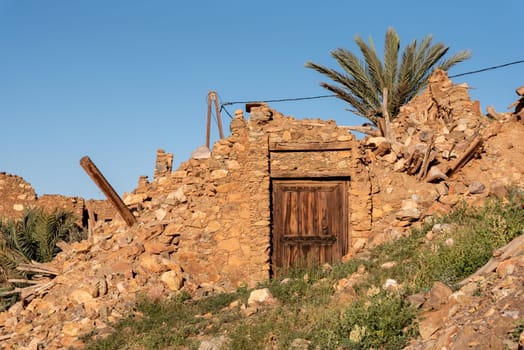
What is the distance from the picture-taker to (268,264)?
34.7ft

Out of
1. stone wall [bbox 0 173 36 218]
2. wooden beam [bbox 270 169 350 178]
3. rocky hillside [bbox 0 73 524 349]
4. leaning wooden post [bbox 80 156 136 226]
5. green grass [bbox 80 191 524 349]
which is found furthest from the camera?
stone wall [bbox 0 173 36 218]

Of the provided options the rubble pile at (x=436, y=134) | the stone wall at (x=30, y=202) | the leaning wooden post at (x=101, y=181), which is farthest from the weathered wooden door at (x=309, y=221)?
the stone wall at (x=30, y=202)

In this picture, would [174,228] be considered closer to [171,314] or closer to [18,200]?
[171,314]

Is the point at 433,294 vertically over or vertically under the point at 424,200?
under

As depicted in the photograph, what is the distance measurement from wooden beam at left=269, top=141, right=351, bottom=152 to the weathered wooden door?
57 cm

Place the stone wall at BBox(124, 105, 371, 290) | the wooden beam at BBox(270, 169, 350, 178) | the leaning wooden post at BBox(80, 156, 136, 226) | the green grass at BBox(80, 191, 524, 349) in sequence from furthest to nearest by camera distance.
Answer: the wooden beam at BBox(270, 169, 350, 178), the leaning wooden post at BBox(80, 156, 136, 226), the stone wall at BBox(124, 105, 371, 290), the green grass at BBox(80, 191, 524, 349)

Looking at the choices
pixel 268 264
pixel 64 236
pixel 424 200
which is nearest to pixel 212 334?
pixel 268 264

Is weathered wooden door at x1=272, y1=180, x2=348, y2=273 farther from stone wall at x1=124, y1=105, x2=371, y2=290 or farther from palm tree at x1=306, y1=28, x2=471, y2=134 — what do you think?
palm tree at x1=306, y1=28, x2=471, y2=134

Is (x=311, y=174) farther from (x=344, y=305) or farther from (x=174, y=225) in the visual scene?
(x=344, y=305)

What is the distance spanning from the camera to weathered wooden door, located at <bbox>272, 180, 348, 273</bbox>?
36.0 feet

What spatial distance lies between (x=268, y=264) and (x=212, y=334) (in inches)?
106

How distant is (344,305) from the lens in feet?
25.1

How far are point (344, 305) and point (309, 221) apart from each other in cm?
358

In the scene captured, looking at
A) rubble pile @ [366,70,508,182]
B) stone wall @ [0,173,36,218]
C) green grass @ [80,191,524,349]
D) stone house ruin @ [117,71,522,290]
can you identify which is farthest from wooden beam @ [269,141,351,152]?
stone wall @ [0,173,36,218]
